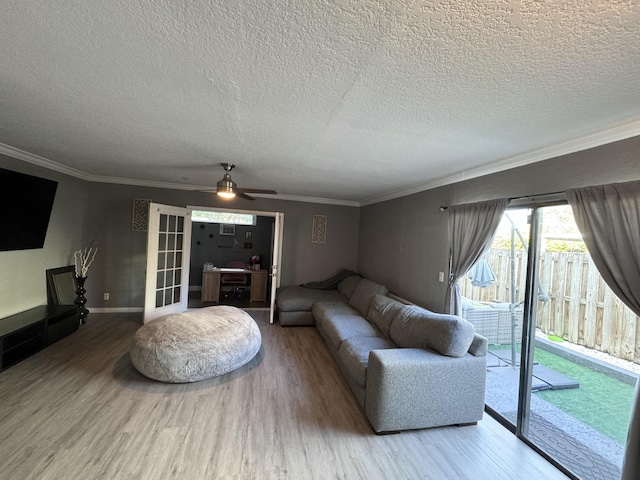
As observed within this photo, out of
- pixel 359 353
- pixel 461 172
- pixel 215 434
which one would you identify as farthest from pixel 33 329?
pixel 461 172

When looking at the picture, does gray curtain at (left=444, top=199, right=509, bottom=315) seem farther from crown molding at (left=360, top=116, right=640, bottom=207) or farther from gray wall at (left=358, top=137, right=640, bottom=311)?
crown molding at (left=360, top=116, right=640, bottom=207)

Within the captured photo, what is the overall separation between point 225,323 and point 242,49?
2792mm

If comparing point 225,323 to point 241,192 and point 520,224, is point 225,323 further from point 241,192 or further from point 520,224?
point 520,224

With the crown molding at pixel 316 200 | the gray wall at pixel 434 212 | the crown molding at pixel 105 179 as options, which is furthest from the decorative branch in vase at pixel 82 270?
the gray wall at pixel 434 212

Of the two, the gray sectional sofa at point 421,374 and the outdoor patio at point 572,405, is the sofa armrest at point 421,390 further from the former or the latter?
the outdoor patio at point 572,405

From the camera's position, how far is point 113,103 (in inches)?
70.0

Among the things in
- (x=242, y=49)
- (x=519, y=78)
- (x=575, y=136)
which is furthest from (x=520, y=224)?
(x=242, y=49)

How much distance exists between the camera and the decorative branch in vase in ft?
13.8

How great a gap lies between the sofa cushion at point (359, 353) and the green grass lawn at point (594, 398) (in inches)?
60.1

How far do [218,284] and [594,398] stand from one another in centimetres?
599

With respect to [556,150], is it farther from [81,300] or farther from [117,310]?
[117,310]

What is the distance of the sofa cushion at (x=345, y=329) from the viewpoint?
3.28 metres

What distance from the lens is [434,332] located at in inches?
99.8

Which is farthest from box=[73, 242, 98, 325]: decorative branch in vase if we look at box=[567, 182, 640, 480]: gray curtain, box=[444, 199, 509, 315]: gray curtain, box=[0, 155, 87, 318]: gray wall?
box=[567, 182, 640, 480]: gray curtain
